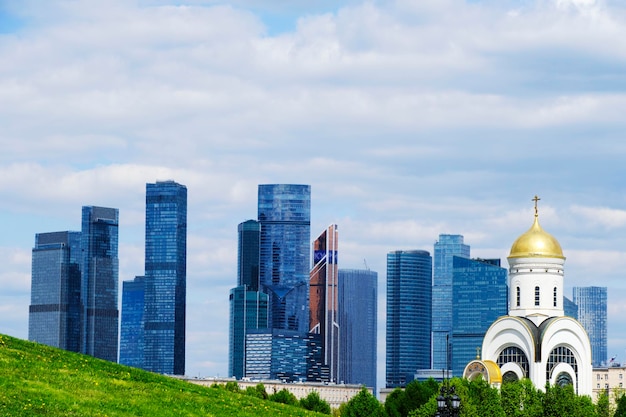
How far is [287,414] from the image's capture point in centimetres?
5538

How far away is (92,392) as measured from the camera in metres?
48.5

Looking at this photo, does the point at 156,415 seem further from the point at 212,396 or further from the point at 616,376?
the point at 616,376

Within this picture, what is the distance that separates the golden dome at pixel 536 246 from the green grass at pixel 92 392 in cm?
4994

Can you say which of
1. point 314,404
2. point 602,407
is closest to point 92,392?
point 602,407

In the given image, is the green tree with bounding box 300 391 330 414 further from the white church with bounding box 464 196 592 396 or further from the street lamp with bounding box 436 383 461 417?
the street lamp with bounding box 436 383 461 417

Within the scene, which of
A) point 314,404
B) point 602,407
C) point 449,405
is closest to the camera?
point 449,405

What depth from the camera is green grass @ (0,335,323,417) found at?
4519 centimetres

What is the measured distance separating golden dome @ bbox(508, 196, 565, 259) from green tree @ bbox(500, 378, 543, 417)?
13627mm

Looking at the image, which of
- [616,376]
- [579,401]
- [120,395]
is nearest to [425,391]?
[579,401]

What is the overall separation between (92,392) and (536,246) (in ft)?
202

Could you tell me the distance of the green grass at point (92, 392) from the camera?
148 ft

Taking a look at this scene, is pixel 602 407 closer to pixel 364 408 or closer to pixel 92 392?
pixel 364 408

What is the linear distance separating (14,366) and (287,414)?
11493 millimetres

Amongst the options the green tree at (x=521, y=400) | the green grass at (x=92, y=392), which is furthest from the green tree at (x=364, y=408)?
the green grass at (x=92, y=392)
